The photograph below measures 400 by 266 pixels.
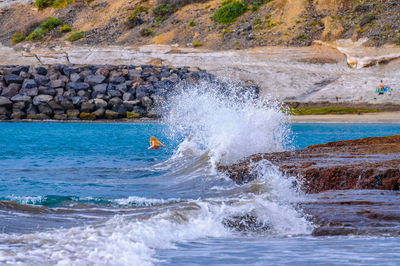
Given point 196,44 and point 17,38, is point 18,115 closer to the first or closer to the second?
point 196,44

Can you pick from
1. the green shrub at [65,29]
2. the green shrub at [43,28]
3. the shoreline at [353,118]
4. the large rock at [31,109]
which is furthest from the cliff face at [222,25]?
the large rock at [31,109]

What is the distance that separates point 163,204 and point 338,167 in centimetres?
236

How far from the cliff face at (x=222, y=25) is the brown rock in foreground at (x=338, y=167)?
30017 millimetres

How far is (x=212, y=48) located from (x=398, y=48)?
11478 millimetres

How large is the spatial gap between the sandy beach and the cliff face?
10.5 metres

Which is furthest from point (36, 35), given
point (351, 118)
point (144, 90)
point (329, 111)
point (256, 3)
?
point (351, 118)

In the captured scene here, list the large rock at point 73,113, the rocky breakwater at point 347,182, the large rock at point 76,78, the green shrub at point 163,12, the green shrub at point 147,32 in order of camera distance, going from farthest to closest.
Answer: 1. the green shrub at point 163,12
2. the green shrub at point 147,32
3. the large rock at point 76,78
4. the large rock at point 73,113
5. the rocky breakwater at point 347,182

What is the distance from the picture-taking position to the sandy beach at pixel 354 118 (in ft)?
95.8

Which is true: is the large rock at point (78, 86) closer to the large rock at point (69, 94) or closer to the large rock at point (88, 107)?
the large rock at point (69, 94)

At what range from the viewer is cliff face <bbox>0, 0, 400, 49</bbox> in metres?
41.7

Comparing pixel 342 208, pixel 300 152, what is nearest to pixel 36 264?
pixel 342 208

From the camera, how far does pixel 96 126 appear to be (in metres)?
29.6

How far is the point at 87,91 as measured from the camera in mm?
34000

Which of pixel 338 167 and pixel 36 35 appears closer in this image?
pixel 338 167
